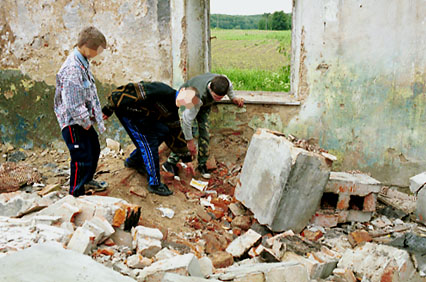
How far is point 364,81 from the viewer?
4867mm

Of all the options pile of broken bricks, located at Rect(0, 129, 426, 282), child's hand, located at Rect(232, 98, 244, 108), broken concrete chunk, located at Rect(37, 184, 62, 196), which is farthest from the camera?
child's hand, located at Rect(232, 98, 244, 108)

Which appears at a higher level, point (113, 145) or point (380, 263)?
point (113, 145)

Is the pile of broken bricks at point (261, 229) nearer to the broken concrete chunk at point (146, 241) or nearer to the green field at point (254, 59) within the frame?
the broken concrete chunk at point (146, 241)

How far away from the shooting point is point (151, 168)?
4.36m

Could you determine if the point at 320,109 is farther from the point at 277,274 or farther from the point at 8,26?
the point at 8,26

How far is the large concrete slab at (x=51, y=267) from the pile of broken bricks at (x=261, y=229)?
26 mm

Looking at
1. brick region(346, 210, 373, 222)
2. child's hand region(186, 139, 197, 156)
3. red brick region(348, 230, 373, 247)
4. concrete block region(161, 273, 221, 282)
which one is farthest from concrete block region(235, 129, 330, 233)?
concrete block region(161, 273, 221, 282)

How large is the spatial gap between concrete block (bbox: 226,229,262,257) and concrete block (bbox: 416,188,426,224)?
1844mm

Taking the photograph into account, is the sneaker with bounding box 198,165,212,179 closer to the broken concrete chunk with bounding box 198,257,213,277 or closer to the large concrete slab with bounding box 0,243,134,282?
the broken concrete chunk with bounding box 198,257,213,277

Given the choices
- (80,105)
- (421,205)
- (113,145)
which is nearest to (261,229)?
(421,205)

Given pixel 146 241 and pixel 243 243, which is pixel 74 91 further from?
pixel 243 243

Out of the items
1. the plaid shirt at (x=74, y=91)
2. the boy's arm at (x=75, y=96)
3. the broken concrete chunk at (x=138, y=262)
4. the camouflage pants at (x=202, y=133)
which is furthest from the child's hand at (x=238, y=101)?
the broken concrete chunk at (x=138, y=262)

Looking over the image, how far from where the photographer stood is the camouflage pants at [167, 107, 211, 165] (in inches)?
196

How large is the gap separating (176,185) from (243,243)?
1.38 meters
